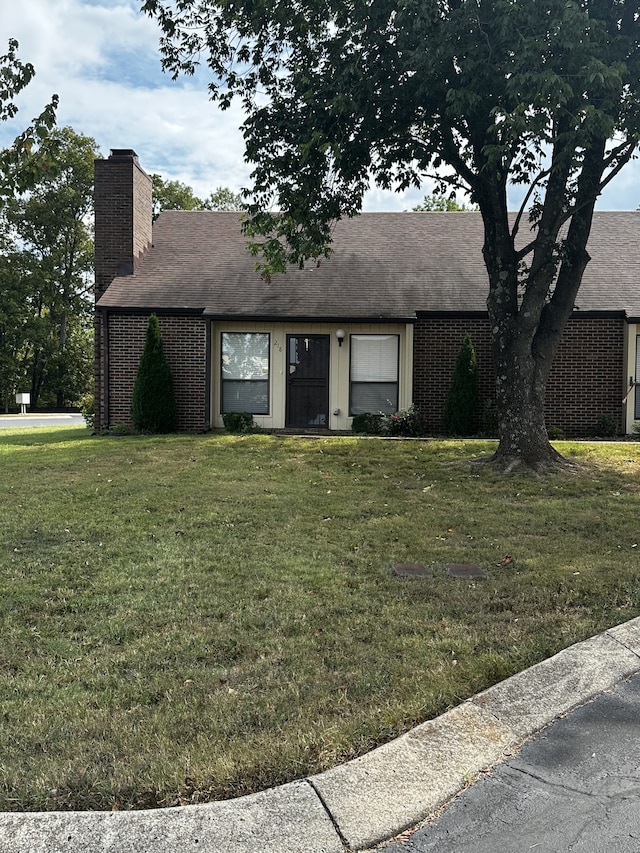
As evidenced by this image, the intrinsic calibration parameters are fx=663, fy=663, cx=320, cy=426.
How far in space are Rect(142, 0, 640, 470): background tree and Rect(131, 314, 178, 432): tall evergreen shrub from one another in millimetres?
3792

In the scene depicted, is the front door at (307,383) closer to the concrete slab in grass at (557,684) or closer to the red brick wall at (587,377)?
the red brick wall at (587,377)

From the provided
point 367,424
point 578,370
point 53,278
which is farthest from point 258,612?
point 53,278

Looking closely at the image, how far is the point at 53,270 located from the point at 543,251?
1525 inches

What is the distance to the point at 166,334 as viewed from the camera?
13.9m

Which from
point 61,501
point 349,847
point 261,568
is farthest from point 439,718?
point 61,501

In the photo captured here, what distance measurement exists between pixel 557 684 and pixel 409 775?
1.05 metres

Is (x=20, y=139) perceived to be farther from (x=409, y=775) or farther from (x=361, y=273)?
(x=361, y=273)

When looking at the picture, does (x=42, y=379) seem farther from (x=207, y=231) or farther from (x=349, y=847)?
(x=349, y=847)

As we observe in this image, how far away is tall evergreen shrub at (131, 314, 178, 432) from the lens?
13.2 m

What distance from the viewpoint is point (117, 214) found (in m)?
14.6

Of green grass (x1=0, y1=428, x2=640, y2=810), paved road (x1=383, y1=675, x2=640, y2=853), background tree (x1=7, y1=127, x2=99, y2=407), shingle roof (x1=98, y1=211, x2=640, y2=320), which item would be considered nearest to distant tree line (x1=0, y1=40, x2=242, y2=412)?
background tree (x1=7, y1=127, x2=99, y2=407)

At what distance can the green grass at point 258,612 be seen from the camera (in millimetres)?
2527

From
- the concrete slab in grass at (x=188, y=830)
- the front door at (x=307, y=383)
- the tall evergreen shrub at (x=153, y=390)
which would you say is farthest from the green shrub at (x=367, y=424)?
the concrete slab in grass at (x=188, y=830)

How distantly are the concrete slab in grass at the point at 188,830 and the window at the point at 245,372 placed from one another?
12.1 metres
